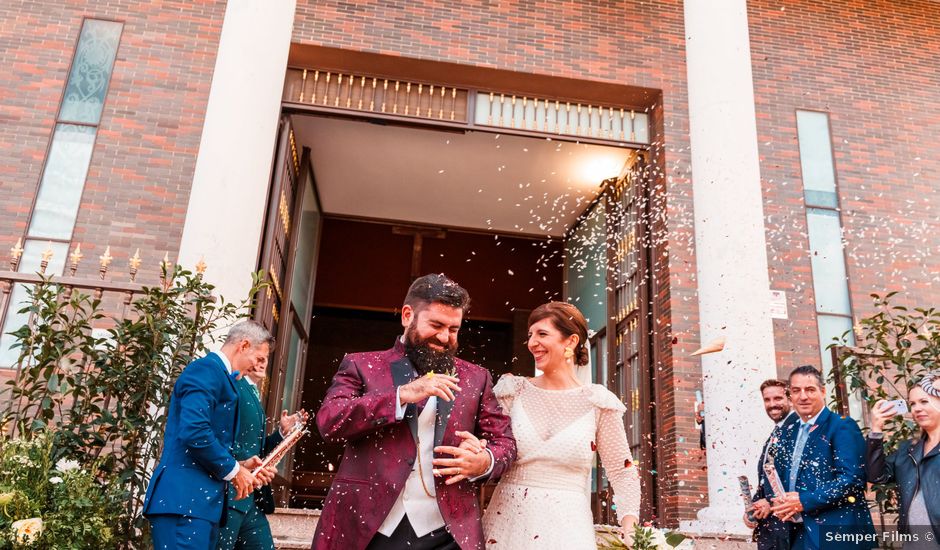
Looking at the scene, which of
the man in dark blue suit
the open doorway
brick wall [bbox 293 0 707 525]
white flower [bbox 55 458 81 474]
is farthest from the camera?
the open doorway

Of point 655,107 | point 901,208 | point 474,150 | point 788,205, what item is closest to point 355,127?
point 474,150

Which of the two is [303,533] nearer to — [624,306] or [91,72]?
[624,306]

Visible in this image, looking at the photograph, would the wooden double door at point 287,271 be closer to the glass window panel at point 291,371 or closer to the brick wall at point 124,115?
the glass window panel at point 291,371

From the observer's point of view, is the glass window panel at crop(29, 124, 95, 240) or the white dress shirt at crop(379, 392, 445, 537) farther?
the glass window panel at crop(29, 124, 95, 240)

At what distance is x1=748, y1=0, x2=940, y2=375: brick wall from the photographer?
348 inches

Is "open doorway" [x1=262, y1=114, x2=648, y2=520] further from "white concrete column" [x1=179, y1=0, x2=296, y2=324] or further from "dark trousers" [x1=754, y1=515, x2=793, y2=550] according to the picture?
"dark trousers" [x1=754, y1=515, x2=793, y2=550]

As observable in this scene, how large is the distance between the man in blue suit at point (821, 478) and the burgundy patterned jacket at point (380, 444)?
8.25 feet

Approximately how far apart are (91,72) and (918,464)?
8.36 metres

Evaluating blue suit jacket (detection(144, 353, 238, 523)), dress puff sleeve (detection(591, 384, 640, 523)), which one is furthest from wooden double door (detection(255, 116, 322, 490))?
dress puff sleeve (detection(591, 384, 640, 523))

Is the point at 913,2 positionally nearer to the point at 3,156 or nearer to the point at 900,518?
the point at 900,518

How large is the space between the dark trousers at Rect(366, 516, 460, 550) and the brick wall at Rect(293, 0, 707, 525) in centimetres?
583

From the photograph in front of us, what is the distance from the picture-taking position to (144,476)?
15.7ft

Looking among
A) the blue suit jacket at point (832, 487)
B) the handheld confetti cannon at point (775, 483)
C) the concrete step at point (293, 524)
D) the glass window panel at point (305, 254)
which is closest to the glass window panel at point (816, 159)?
the blue suit jacket at point (832, 487)

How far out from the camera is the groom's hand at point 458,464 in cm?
251
